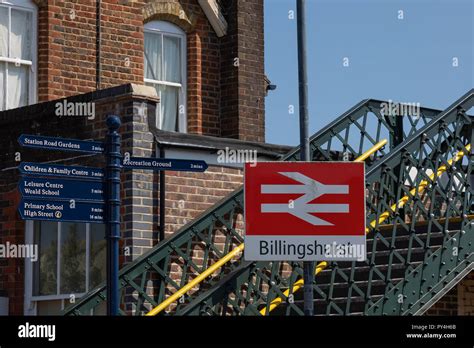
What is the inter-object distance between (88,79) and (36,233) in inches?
173

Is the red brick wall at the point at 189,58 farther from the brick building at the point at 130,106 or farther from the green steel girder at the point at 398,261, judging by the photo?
the green steel girder at the point at 398,261

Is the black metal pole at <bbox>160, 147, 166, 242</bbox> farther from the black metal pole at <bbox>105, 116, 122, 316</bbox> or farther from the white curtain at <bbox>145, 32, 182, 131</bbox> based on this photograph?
the white curtain at <bbox>145, 32, 182, 131</bbox>

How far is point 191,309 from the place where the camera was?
13906 millimetres

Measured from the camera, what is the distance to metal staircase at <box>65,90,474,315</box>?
47.5 feet

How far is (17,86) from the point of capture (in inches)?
795

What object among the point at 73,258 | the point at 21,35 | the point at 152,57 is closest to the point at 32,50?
the point at 21,35

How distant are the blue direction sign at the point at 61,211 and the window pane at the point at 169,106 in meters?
9.96

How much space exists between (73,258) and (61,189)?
4.79 m

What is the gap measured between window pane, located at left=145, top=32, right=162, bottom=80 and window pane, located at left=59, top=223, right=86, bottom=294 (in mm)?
5795

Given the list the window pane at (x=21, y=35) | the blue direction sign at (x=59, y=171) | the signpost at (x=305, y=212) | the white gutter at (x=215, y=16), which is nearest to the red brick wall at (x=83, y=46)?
the window pane at (x=21, y=35)

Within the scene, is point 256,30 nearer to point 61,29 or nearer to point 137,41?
point 137,41

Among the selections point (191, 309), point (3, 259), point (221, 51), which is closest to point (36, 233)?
point (3, 259)

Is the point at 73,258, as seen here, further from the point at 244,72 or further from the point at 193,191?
the point at 244,72

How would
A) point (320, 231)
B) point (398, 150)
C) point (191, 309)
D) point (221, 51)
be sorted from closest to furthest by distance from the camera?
point (320, 231)
point (191, 309)
point (398, 150)
point (221, 51)
